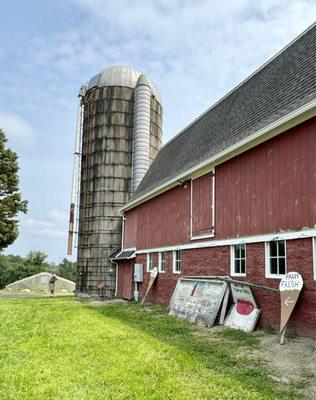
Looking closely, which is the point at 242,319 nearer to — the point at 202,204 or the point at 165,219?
the point at 202,204

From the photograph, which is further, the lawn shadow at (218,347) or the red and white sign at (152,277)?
the red and white sign at (152,277)

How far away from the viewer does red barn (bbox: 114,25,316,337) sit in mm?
8844

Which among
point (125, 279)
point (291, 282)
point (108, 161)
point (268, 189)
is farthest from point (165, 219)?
point (108, 161)

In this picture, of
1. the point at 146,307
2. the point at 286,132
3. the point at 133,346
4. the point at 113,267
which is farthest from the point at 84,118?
the point at 133,346

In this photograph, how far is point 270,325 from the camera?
931cm

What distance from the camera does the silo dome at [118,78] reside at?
25938 millimetres

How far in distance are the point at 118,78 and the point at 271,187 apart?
18656 millimetres

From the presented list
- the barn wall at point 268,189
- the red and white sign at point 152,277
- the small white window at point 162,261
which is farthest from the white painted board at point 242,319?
the red and white sign at point 152,277

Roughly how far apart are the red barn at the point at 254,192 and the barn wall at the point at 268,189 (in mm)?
25


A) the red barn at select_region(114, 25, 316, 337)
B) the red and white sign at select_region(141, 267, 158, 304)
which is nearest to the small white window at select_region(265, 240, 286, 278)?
the red barn at select_region(114, 25, 316, 337)

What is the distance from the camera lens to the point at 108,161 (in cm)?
2492

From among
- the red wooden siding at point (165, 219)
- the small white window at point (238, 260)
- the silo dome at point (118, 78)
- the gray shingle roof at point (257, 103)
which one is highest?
the silo dome at point (118, 78)

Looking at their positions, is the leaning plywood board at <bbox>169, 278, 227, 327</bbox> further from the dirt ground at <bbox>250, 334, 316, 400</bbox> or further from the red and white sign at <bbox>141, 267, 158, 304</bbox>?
the red and white sign at <bbox>141, 267, 158, 304</bbox>

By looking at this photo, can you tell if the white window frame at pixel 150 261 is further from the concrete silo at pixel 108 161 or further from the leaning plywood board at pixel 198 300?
the concrete silo at pixel 108 161
